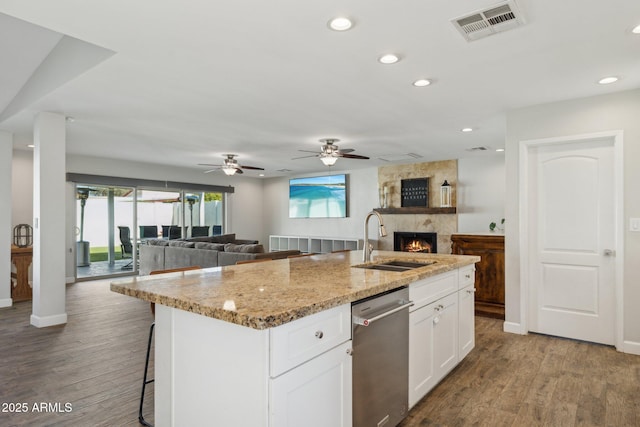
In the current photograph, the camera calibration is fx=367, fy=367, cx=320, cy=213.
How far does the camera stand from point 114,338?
3.68 meters

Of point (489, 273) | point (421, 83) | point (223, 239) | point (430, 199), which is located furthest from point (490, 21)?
point (223, 239)

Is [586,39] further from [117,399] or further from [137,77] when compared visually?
[117,399]

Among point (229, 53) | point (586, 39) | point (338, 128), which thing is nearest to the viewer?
point (586, 39)

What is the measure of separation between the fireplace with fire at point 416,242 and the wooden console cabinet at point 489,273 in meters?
2.76

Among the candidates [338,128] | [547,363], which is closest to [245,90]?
[338,128]

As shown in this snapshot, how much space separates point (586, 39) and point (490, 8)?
2.96ft

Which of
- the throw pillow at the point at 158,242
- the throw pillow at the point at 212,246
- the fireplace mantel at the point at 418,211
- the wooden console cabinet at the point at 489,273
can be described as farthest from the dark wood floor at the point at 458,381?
the fireplace mantel at the point at 418,211

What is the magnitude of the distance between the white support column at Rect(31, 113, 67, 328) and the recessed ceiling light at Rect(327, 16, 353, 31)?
3.62 meters

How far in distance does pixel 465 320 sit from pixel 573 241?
1.63m

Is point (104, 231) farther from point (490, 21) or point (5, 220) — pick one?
point (490, 21)

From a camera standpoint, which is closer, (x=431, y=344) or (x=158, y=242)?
(x=431, y=344)

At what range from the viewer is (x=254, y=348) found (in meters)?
1.33

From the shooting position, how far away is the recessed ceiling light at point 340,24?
2.16 metres

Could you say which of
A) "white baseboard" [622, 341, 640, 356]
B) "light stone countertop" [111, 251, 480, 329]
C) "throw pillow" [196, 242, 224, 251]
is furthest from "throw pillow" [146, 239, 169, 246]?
"white baseboard" [622, 341, 640, 356]
